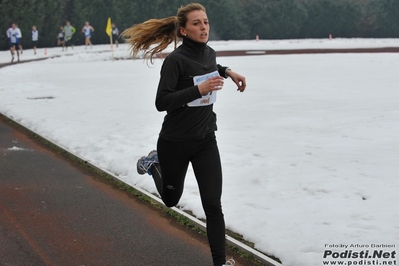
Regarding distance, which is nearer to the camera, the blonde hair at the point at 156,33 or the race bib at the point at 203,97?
the race bib at the point at 203,97

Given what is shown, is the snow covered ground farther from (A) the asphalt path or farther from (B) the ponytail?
(B) the ponytail

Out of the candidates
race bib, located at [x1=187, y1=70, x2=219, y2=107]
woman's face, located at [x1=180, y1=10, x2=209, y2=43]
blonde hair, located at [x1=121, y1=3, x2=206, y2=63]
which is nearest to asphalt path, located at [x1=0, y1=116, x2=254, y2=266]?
race bib, located at [x1=187, y1=70, x2=219, y2=107]

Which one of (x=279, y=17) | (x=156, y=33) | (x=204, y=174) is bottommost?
(x=204, y=174)

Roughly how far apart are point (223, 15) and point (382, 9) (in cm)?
1399

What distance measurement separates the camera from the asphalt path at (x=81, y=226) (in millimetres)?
5398

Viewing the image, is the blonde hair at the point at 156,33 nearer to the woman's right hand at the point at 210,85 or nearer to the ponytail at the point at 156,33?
the ponytail at the point at 156,33

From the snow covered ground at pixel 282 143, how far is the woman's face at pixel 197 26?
6.03 ft

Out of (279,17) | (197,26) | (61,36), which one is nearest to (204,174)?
(197,26)

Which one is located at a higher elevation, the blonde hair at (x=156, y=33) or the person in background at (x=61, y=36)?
the blonde hair at (x=156, y=33)

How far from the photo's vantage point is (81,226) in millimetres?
6238

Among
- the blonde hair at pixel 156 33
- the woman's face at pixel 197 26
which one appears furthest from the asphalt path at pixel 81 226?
the woman's face at pixel 197 26

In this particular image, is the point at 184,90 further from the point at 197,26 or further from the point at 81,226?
the point at 81,226

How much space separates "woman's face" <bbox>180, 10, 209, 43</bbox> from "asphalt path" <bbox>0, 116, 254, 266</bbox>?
184 centimetres

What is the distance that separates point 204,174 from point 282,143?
5.28m
